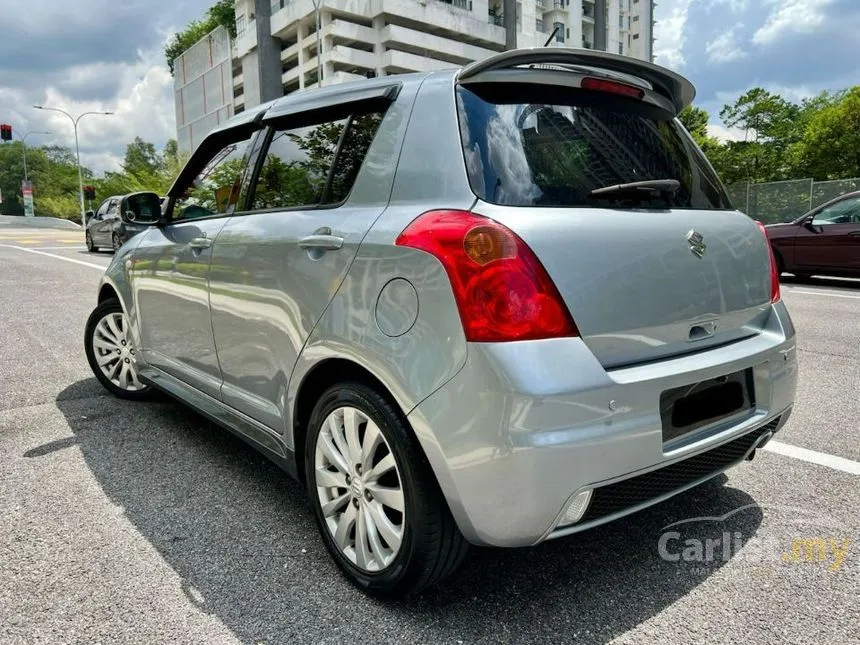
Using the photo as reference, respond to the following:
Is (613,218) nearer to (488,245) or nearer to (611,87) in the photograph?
(488,245)

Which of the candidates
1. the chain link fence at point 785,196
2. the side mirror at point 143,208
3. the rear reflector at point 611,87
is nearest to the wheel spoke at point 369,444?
the rear reflector at point 611,87

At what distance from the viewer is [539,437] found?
166 centimetres

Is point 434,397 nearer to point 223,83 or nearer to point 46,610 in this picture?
point 46,610

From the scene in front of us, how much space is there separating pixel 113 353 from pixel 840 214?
11.1 m

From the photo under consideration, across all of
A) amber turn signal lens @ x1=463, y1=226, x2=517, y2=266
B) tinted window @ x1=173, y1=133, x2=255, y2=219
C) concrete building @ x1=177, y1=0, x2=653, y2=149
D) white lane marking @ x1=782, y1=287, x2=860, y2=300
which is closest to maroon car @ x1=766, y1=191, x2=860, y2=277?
white lane marking @ x1=782, y1=287, x2=860, y2=300

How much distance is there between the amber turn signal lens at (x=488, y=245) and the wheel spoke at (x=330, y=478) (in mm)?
888

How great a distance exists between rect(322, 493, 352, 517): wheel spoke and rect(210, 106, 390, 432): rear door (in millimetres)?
393

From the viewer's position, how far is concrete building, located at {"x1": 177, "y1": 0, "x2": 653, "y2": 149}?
48.8m

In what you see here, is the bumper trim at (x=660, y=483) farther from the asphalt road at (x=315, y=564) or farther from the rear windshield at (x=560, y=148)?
the rear windshield at (x=560, y=148)

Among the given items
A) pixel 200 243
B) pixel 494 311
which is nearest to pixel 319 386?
pixel 494 311

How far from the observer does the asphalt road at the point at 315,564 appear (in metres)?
1.93

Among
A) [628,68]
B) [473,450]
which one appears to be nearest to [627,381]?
[473,450]

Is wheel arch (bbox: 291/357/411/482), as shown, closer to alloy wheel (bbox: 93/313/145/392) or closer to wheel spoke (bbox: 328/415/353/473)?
wheel spoke (bbox: 328/415/353/473)

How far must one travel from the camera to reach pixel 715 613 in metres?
1.98
